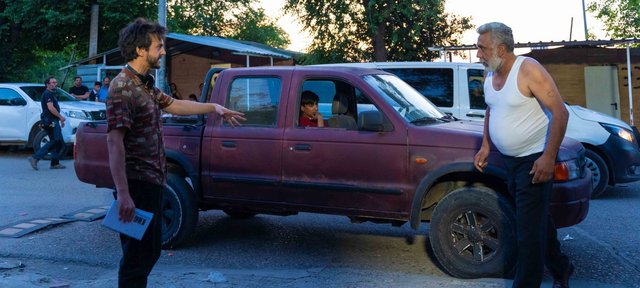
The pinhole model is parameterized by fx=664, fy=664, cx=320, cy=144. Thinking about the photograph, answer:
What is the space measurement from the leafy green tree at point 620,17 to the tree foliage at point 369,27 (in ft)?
50.6

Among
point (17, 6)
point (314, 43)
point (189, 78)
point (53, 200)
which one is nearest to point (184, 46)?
point (189, 78)

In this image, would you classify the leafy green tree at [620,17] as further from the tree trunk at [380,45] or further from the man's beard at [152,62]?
the man's beard at [152,62]

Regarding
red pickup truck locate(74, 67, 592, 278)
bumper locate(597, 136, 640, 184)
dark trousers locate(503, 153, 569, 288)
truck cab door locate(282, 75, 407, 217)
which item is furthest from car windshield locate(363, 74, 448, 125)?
bumper locate(597, 136, 640, 184)

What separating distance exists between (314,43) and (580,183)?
18550 millimetres

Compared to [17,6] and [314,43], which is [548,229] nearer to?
[314,43]

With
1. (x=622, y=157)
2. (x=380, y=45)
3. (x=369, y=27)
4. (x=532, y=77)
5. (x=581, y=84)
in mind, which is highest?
(x=369, y=27)

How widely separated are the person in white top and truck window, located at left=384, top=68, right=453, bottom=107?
561 cm

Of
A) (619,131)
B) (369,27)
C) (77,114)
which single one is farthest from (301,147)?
(369,27)

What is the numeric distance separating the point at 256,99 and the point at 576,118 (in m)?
4.97

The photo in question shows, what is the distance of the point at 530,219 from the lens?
12.7 ft

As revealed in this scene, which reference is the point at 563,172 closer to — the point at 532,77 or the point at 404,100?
the point at 532,77

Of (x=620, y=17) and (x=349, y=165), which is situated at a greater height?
Result: (x=620, y=17)

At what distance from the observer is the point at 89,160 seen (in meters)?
6.40

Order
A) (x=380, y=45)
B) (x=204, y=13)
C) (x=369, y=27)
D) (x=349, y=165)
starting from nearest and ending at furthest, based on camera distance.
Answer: (x=349, y=165) → (x=369, y=27) → (x=380, y=45) → (x=204, y=13)
